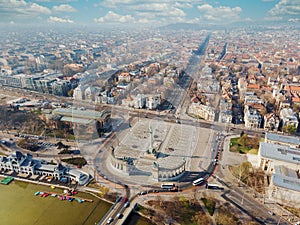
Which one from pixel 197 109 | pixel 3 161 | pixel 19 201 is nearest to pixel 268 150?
pixel 197 109

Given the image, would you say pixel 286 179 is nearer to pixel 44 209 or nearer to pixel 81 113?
pixel 44 209

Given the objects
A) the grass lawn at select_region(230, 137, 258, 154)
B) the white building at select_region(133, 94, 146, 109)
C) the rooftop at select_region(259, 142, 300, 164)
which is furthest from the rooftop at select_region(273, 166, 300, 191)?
the white building at select_region(133, 94, 146, 109)

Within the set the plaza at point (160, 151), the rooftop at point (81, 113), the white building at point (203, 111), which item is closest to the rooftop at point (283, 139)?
the plaza at point (160, 151)

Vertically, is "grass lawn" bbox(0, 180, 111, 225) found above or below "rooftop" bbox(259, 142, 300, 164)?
below

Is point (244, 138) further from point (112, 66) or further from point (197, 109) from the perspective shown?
point (112, 66)

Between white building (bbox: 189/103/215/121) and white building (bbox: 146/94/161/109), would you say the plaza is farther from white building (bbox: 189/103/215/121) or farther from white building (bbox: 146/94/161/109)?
white building (bbox: 146/94/161/109)

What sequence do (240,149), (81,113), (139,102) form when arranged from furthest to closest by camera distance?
(139,102), (81,113), (240,149)

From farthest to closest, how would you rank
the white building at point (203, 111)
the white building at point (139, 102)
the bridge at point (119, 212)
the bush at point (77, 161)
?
1. the white building at point (139, 102)
2. the white building at point (203, 111)
3. the bush at point (77, 161)
4. the bridge at point (119, 212)

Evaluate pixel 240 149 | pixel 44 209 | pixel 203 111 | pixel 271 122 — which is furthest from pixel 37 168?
pixel 271 122

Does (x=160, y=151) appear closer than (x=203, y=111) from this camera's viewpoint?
Yes

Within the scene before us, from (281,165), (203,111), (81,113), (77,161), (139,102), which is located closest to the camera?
(281,165)

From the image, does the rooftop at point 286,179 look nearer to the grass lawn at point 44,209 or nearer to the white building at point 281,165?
the white building at point 281,165
